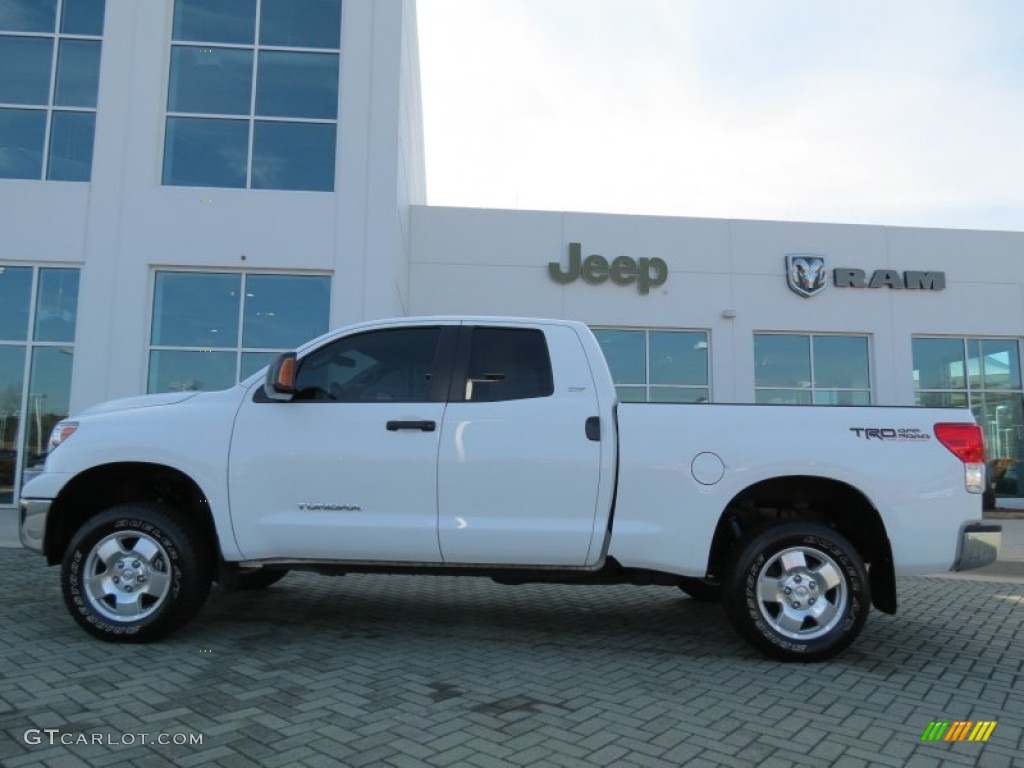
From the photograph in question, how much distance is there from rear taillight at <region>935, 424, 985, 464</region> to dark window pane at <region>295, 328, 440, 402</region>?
310 centimetres

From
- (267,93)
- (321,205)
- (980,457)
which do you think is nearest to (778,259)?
(321,205)

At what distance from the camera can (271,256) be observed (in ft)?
40.0

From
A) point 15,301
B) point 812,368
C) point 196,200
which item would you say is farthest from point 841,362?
point 15,301

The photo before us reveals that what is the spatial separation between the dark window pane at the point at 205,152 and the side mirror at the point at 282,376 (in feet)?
30.4

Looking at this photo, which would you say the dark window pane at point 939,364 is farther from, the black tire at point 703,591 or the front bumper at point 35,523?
the front bumper at point 35,523

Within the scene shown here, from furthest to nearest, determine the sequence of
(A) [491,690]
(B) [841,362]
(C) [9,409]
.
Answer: (B) [841,362]
(C) [9,409]
(A) [491,690]

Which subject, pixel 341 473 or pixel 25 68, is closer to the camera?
pixel 341 473

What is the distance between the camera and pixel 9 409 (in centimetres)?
1212

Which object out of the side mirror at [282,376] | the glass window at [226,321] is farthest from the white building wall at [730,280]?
the side mirror at [282,376]

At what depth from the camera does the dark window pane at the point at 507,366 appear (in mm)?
4605

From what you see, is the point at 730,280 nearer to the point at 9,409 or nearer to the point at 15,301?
the point at 15,301

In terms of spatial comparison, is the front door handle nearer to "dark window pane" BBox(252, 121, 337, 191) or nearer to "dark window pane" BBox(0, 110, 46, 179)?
"dark window pane" BBox(252, 121, 337, 191)

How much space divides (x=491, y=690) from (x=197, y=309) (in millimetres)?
10256

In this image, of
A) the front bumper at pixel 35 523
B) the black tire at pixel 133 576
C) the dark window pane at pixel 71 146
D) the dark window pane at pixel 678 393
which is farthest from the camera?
the dark window pane at pixel 678 393
